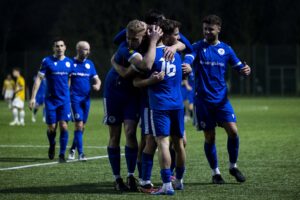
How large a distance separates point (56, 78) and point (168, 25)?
5413 mm

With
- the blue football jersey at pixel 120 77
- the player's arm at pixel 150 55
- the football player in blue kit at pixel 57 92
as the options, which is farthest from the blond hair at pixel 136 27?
the football player in blue kit at pixel 57 92

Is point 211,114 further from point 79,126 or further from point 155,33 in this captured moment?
point 79,126

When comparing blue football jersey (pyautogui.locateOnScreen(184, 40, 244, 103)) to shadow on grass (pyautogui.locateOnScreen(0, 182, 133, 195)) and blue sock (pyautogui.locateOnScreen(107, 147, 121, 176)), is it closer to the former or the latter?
blue sock (pyautogui.locateOnScreen(107, 147, 121, 176))

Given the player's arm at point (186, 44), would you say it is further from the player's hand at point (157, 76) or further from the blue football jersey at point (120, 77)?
the player's hand at point (157, 76)

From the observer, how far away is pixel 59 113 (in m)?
14.7

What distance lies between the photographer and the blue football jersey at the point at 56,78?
14.7 meters

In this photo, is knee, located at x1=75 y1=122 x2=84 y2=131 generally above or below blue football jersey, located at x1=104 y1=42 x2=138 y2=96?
below

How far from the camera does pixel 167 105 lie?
31.3ft

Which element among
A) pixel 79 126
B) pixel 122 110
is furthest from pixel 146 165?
pixel 79 126

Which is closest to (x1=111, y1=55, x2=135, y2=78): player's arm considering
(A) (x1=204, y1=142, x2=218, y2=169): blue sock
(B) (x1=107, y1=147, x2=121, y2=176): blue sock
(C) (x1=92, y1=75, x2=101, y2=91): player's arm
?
(B) (x1=107, y1=147, x2=121, y2=176): blue sock

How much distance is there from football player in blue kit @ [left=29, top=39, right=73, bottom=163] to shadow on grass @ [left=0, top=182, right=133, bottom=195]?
4025 millimetres

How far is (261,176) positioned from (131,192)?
2.34 meters

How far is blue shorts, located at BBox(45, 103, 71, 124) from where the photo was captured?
14609 mm

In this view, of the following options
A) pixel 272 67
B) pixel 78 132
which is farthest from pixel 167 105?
pixel 272 67
